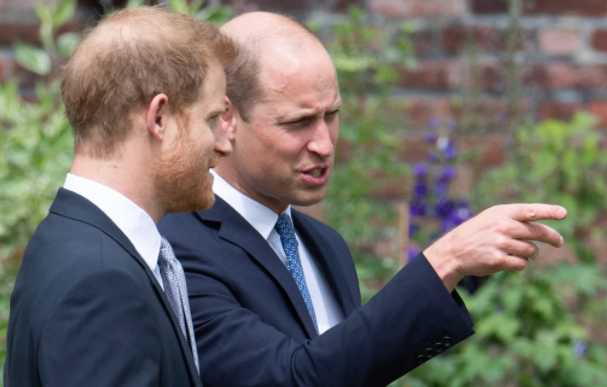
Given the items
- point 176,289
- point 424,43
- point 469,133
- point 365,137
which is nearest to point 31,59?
point 365,137

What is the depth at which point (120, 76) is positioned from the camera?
203 cm

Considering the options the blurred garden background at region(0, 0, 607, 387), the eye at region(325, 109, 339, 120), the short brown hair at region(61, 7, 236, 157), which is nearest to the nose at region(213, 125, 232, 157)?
the short brown hair at region(61, 7, 236, 157)

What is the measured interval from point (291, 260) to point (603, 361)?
211 cm

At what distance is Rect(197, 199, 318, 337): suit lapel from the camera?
256cm

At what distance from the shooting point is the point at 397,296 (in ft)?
7.64

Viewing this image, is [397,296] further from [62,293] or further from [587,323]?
[587,323]

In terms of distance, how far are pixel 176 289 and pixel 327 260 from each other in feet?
1.90

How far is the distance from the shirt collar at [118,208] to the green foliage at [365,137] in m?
2.37

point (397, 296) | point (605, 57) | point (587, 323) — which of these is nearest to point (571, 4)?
point (605, 57)

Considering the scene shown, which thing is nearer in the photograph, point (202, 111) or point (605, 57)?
point (202, 111)

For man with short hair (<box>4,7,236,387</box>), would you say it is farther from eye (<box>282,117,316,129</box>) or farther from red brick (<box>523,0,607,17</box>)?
red brick (<box>523,0,607,17</box>)

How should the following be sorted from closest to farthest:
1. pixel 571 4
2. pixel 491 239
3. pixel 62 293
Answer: pixel 62 293, pixel 491 239, pixel 571 4

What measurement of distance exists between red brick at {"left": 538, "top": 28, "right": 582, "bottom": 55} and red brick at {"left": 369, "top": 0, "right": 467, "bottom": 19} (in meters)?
0.30

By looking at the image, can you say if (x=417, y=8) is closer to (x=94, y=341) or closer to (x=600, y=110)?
(x=600, y=110)
